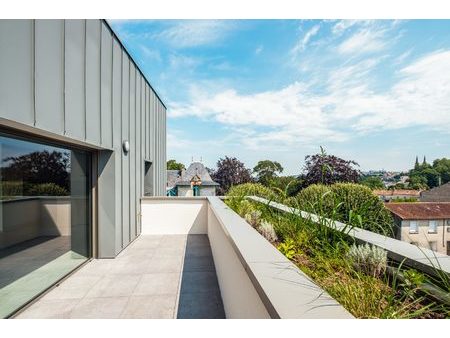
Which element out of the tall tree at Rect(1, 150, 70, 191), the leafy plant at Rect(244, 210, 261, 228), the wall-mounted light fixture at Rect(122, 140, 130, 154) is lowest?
the leafy plant at Rect(244, 210, 261, 228)

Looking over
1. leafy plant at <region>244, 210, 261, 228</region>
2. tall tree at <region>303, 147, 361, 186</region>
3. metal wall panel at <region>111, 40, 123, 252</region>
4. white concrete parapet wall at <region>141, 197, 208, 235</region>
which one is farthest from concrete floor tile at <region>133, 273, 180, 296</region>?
tall tree at <region>303, 147, 361, 186</region>

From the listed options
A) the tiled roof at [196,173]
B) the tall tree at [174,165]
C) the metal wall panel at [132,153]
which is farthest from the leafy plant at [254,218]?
the tall tree at [174,165]

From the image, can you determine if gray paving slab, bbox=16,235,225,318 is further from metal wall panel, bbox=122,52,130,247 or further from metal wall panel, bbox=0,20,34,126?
metal wall panel, bbox=0,20,34,126

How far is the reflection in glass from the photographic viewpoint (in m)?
3.35

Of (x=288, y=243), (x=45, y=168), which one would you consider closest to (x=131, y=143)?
(x=45, y=168)

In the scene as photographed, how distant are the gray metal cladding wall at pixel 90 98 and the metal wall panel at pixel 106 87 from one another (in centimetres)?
2

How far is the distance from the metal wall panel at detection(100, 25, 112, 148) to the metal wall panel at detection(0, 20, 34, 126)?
205 cm

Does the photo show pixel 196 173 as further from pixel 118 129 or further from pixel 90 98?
pixel 90 98

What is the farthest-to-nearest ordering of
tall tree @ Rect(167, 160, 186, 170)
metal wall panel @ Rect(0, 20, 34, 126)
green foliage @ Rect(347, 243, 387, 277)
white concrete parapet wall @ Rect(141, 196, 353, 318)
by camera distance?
tall tree @ Rect(167, 160, 186, 170) → metal wall panel @ Rect(0, 20, 34, 126) → green foliage @ Rect(347, 243, 387, 277) → white concrete parapet wall @ Rect(141, 196, 353, 318)

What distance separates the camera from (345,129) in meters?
11.1

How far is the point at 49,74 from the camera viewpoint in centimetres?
339

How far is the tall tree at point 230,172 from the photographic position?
31250 mm
